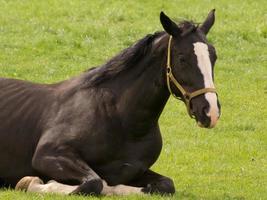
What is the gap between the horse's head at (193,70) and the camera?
984cm

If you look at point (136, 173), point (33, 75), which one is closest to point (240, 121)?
point (33, 75)

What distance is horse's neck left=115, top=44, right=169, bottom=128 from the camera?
10680 mm

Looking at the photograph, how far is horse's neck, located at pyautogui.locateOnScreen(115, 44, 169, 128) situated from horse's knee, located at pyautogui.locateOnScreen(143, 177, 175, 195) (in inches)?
26.7

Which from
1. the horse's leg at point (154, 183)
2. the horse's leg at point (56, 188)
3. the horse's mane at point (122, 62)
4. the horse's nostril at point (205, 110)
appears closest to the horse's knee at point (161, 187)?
the horse's leg at point (154, 183)

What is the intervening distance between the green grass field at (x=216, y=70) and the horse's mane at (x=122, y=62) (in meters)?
1.50

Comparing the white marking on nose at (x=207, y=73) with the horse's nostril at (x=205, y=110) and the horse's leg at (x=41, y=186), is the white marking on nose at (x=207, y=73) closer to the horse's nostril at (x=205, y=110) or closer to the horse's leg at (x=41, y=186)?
the horse's nostril at (x=205, y=110)

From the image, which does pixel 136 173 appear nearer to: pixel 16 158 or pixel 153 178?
pixel 153 178

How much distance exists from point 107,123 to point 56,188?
0.92 metres

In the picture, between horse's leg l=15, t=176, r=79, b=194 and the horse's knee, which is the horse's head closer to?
the horse's knee

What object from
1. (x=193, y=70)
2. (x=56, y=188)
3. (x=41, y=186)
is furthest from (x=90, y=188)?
(x=193, y=70)

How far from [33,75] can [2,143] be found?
9.07 m

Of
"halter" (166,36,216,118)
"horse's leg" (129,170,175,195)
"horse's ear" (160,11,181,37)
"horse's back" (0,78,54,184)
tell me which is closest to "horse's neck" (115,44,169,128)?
"halter" (166,36,216,118)

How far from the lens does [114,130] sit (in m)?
10.8

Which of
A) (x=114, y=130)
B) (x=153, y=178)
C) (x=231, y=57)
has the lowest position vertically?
(x=231, y=57)
